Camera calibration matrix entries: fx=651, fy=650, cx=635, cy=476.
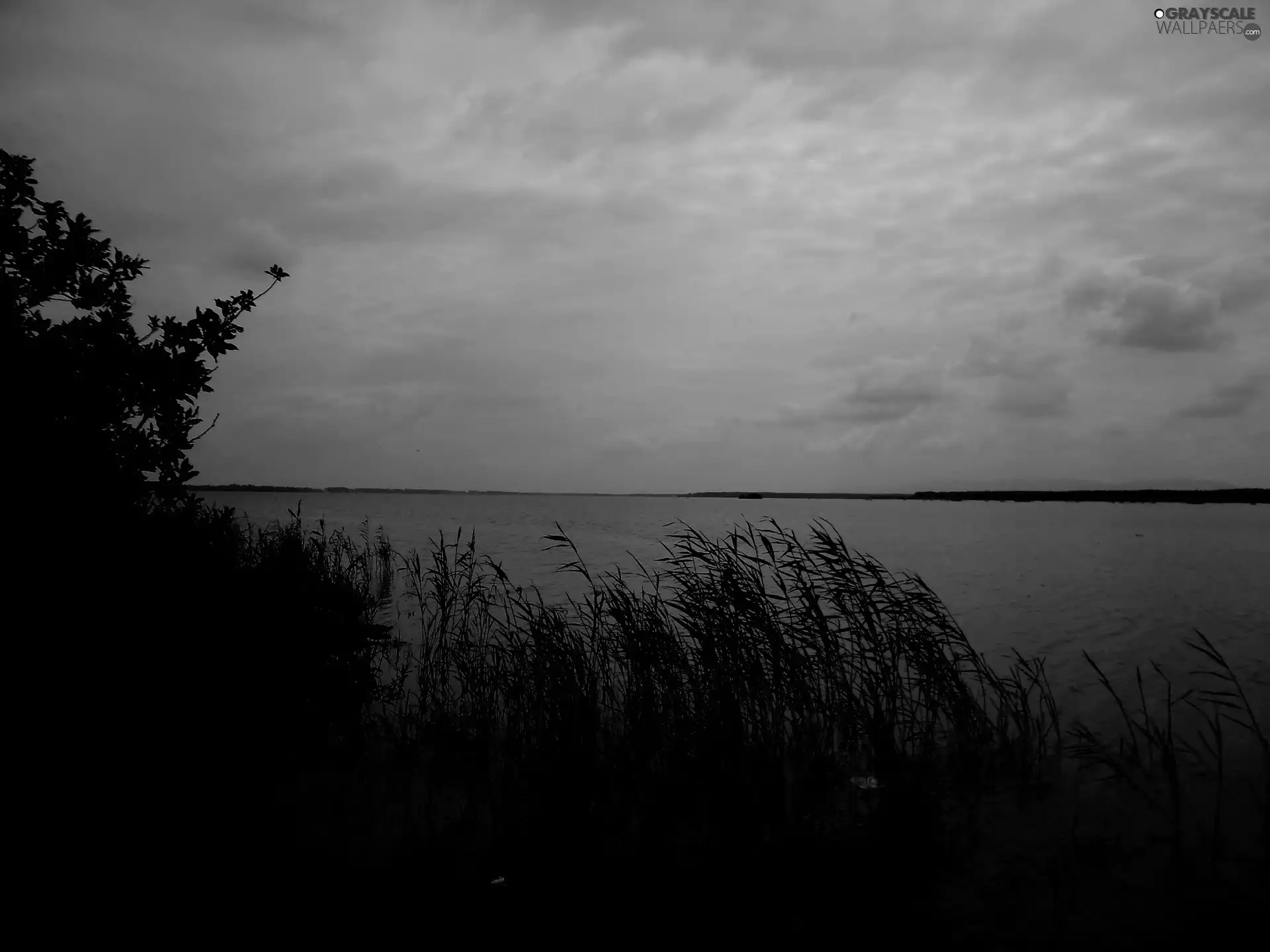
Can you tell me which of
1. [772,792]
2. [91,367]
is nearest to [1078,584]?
[772,792]

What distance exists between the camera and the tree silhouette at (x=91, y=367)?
5.05 meters

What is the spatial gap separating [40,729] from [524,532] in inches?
1841

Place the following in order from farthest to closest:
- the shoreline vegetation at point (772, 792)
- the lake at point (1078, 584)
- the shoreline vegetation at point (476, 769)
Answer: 1. the lake at point (1078, 584)
2. the shoreline vegetation at point (772, 792)
3. the shoreline vegetation at point (476, 769)

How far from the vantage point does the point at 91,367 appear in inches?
227

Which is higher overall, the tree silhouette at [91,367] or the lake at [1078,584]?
the tree silhouette at [91,367]

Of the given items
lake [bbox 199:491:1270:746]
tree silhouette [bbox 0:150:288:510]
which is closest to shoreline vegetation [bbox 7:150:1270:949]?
tree silhouette [bbox 0:150:288:510]

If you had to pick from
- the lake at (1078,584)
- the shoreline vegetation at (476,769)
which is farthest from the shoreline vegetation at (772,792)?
the lake at (1078,584)

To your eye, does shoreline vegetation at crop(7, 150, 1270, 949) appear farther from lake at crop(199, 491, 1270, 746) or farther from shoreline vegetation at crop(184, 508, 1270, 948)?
lake at crop(199, 491, 1270, 746)

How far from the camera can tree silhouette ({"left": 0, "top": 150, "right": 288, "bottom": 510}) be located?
505 centimetres

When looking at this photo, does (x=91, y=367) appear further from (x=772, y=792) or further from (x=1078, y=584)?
(x=1078, y=584)

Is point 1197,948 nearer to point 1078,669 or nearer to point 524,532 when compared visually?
point 1078,669

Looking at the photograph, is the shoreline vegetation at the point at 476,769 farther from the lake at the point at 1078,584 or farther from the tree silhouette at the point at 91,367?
the lake at the point at 1078,584

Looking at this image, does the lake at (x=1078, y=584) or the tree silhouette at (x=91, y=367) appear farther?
the lake at (x=1078, y=584)

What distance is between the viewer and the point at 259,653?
6047mm
